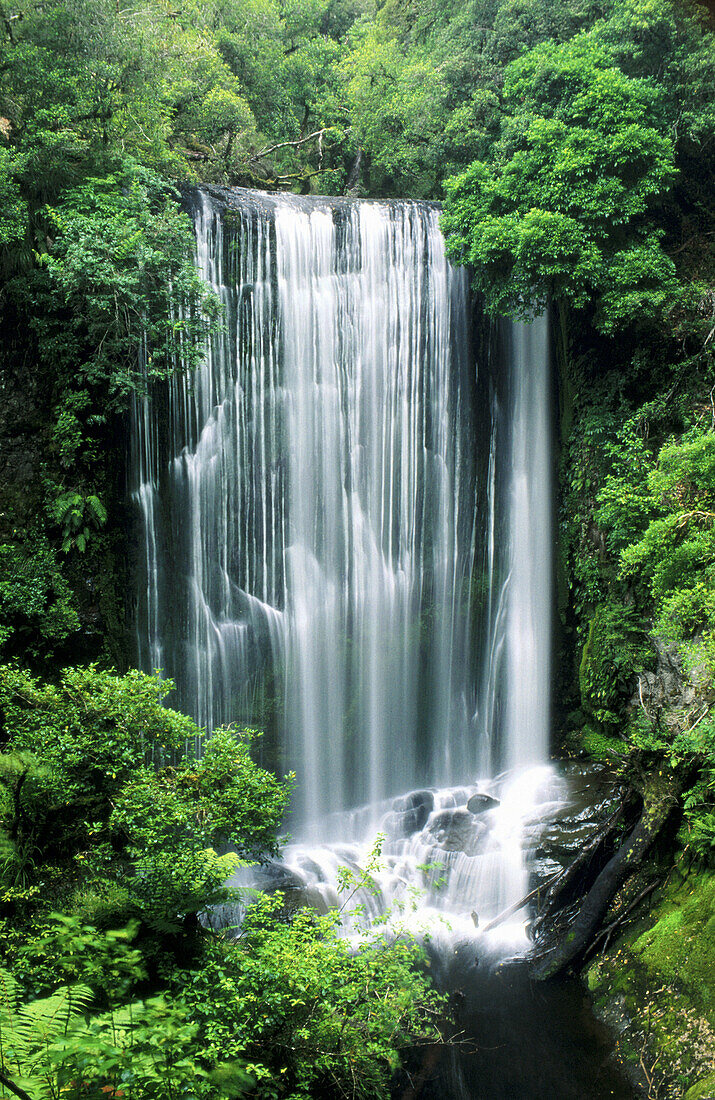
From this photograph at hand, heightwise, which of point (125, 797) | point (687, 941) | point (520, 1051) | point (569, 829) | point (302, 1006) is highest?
point (125, 797)

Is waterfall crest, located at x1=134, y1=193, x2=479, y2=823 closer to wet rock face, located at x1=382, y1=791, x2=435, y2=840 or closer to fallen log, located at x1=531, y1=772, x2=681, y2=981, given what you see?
wet rock face, located at x1=382, y1=791, x2=435, y2=840

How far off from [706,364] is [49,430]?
32.4 feet

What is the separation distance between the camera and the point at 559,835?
35.4ft

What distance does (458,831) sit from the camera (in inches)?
462

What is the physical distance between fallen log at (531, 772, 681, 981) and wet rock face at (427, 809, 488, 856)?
200 centimetres

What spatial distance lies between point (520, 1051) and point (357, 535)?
7752 millimetres

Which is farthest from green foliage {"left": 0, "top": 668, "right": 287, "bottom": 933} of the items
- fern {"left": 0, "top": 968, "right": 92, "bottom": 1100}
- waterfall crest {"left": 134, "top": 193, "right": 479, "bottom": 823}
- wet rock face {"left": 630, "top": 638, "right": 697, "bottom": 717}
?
wet rock face {"left": 630, "top": 638, "right": 697, "bottom": 717}

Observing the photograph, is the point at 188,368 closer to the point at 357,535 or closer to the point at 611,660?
the point at 357,535

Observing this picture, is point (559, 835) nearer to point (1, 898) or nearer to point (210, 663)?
point (210, 663)

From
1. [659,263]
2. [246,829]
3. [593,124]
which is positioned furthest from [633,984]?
[593,124]

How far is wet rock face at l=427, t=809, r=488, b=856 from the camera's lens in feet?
37.3

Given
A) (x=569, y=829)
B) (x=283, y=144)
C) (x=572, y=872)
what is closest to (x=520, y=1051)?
(x=572, y=872)

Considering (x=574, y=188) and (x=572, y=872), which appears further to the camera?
(x=574, y=188)

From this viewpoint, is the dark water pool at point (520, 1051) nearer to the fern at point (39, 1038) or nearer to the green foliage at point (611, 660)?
the green foliage at point (611, 660)
